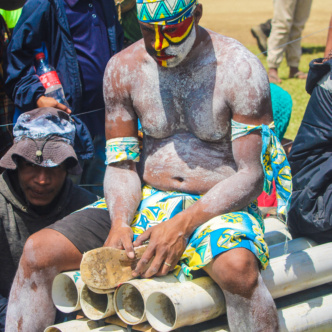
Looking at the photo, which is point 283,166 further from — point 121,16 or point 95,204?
point 121,16

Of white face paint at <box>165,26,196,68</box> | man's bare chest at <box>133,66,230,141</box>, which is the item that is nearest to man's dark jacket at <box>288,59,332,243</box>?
man's bare chest at <box>133,66,230,141</box>

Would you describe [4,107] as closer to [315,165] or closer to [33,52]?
[33,52]

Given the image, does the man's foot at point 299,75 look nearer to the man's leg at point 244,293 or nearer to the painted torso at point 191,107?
the painted torso at point 191,107

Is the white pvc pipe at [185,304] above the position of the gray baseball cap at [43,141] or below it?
below

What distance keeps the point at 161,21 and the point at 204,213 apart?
947mm

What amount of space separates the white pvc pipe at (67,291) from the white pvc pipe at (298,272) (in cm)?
88

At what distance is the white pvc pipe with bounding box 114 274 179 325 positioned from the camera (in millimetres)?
2570

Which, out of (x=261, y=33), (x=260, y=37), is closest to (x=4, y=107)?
(x=260, y=37)

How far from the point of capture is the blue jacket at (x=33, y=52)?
12.2ft

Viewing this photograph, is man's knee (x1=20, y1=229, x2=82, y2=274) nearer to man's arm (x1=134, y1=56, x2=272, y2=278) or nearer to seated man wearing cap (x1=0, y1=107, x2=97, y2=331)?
man's arm (x1=134, y1=56, x2=272, y2=278)

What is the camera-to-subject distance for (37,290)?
2.74m

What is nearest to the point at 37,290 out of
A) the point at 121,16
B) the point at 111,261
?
the point at 111,261

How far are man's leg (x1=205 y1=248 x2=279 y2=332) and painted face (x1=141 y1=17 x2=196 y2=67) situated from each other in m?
1.03

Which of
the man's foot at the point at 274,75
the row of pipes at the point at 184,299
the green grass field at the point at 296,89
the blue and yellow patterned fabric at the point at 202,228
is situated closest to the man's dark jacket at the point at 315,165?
the row of pipes at the point at 184,299
